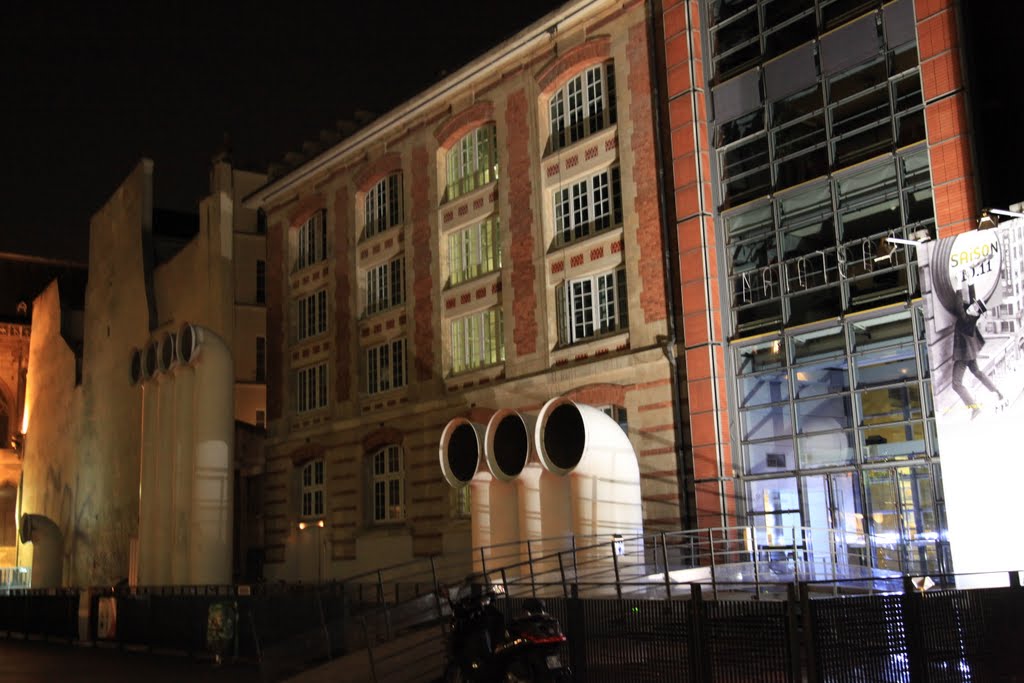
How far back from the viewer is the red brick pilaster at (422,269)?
32031 millimetres

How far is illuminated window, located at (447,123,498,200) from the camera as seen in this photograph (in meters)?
30.5

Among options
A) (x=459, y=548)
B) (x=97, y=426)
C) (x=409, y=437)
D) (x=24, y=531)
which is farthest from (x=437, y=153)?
(x=24, y=531)

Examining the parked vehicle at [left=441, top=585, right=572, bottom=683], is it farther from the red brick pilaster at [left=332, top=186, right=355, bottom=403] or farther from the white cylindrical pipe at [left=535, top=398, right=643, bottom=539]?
the red brick pilaster at [left=332, top=186, right=355, bottom=403]

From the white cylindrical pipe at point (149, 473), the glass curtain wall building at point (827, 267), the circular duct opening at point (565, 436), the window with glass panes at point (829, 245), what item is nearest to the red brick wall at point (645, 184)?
the glass curtain wall building at point (827, 267)

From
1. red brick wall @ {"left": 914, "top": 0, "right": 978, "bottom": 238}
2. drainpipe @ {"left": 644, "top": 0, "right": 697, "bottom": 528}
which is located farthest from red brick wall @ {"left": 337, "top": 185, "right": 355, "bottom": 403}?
red brick wall @ {"left": 914, "top": 0, "right": 978, "bottom": 238}

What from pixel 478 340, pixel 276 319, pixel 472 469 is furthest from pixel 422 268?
pixel 472 469

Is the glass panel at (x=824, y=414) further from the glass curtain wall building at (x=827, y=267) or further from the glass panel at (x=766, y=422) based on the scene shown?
the glass panel at (x=766, y=422)

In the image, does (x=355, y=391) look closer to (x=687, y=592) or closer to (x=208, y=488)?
(x=208, y=488)

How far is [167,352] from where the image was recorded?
3612 centimetres

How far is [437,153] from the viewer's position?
3219 centimetres

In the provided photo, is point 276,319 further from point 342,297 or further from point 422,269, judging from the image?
point 422,269

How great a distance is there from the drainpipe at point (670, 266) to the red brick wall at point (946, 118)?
6193mm

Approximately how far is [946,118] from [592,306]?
9.72m

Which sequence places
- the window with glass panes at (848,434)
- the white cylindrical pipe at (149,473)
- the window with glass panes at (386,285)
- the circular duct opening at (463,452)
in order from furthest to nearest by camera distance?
the white cylindrical pipe at (149,473), the window with glass panes at (386,285), the circular duct opening at (463,452), the window with glass panes at (848,434)
